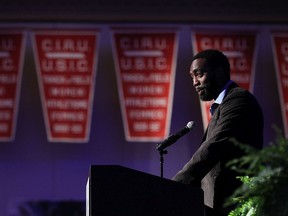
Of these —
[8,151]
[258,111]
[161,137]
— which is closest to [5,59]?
[8,151]

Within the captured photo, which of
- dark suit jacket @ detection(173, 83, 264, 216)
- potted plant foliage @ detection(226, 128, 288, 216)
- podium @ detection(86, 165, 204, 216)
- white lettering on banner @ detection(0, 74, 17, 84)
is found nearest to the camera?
potted plant foliage @ detection(226, 128, 288, 216)

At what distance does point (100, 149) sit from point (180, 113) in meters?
0.59

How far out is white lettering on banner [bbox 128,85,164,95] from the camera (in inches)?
234

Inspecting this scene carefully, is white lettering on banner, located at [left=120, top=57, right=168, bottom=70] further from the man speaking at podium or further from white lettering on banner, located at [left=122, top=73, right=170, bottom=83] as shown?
the man speaking at podium

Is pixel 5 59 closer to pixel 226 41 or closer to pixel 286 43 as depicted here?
pixel 226 41

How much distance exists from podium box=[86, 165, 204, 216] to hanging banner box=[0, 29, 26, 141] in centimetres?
347

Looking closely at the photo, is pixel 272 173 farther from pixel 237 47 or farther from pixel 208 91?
pixel 237 47

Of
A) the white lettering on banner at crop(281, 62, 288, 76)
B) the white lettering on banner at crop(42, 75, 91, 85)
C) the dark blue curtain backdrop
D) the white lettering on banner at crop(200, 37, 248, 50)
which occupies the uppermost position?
the white lettering on banner at crop(200, 37, 248, 50)

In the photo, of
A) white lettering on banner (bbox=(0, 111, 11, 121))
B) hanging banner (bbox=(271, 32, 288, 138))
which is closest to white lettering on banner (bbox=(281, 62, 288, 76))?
hanging banner (bbox=(271, 32, 288, 138))

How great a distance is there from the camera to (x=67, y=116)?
5906 millimetres

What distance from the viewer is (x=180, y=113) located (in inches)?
232

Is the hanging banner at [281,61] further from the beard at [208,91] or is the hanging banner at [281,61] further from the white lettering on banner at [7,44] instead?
the beard at [208,91]

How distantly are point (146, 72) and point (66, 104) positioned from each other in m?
0.58

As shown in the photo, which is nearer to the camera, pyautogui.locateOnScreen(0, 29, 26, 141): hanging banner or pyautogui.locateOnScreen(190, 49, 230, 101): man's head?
pyautogui.locateOnScreen(190, 49, 230, 101): man's head
